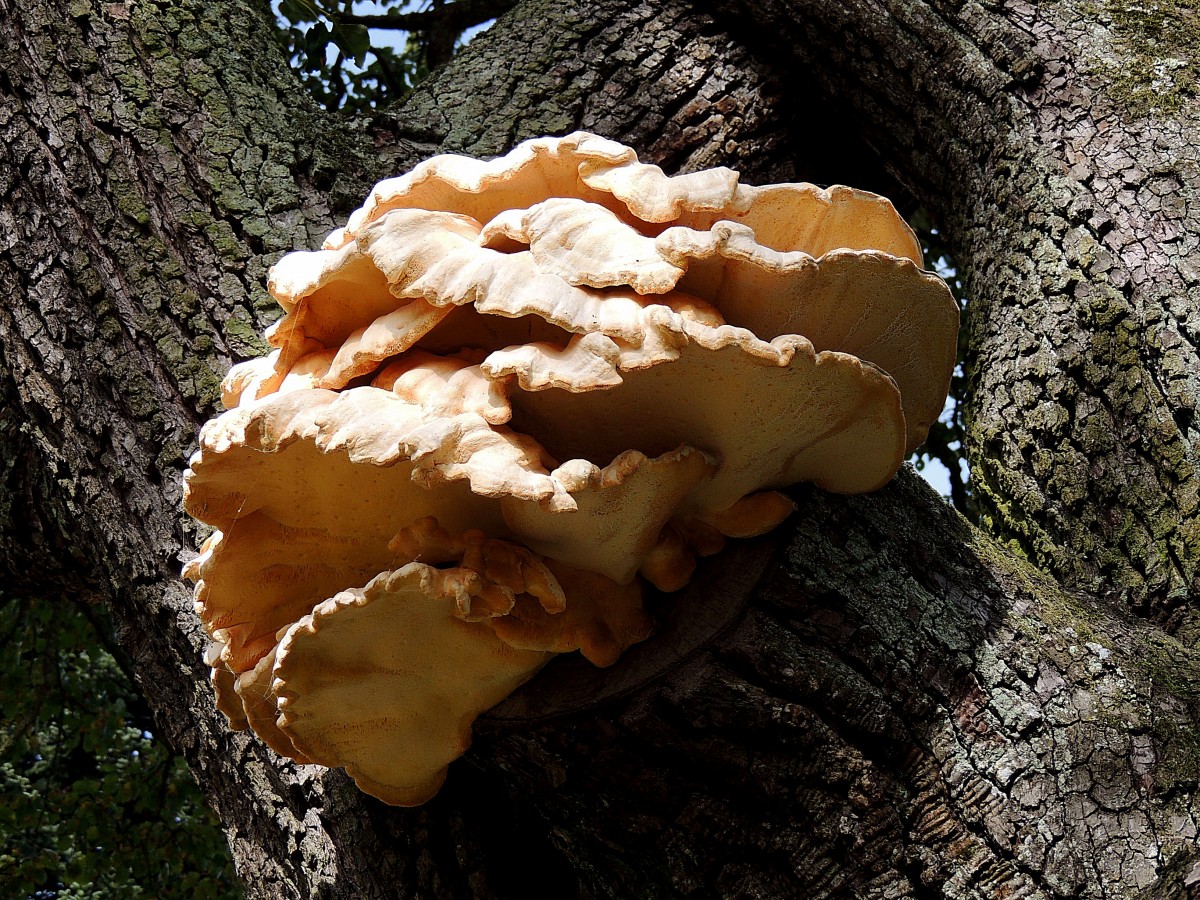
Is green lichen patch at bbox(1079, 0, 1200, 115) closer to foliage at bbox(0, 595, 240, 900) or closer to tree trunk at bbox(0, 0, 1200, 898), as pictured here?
tree trunk at bbox(0, 0, 1200, 898)

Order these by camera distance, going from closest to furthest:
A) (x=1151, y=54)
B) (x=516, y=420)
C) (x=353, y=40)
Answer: (x=516, y=420)
(x=1151, y=54)
(x=353, y=40)

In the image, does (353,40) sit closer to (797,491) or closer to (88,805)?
(797,491)

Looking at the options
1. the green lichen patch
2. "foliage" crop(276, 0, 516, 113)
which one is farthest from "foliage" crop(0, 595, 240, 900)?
the green lichen patch

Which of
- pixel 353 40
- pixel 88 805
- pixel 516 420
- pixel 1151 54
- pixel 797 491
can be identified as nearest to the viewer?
pixel 516 420

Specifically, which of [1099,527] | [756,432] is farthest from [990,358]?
[756,432]

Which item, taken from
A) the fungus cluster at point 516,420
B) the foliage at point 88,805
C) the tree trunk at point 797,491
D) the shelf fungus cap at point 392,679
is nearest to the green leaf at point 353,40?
the tree trunk at point 797,491

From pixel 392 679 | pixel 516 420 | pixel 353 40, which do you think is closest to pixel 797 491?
pixel 516 420
